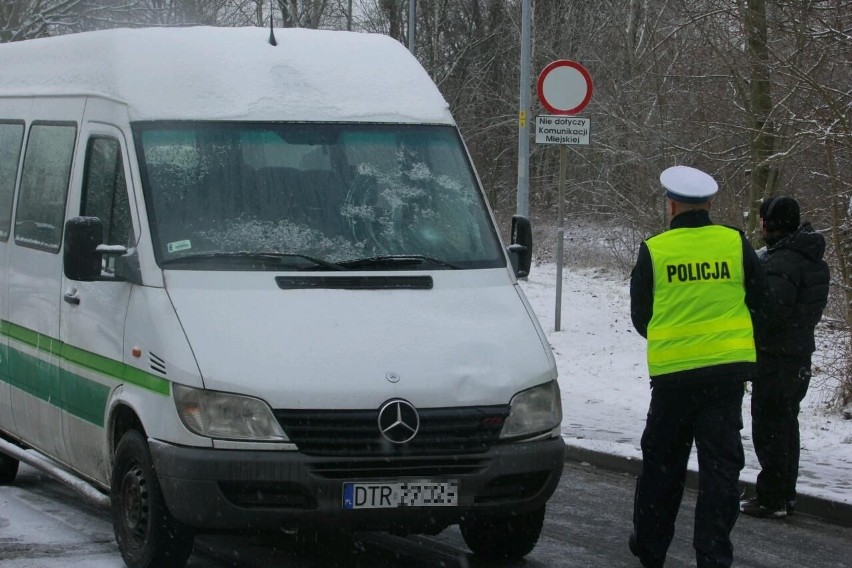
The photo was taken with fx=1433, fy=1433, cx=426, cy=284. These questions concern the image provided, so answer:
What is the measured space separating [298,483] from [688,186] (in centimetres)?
218

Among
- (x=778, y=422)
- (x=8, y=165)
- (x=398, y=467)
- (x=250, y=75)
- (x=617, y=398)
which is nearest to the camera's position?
(x=398, y=467)

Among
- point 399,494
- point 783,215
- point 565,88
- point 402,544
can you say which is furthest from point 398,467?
point 565,88

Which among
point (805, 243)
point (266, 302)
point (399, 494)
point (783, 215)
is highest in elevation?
point (783, 215)

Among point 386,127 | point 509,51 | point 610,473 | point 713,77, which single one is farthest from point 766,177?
point 509,51

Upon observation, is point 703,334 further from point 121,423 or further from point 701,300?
point 121,423

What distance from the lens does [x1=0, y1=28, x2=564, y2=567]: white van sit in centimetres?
577

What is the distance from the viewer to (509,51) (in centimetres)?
3697

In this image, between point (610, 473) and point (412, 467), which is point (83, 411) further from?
point (610, 473)

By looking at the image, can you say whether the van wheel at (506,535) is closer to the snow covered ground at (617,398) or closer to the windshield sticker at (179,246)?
the windshield sticker at (179,246)

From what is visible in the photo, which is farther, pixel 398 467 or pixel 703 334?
pixel 703 334

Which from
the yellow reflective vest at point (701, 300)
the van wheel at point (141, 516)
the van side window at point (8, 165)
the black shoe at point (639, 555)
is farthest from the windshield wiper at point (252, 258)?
the van side window at point (8, 165)

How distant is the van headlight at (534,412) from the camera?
19.8 feet

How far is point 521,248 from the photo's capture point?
7.37m

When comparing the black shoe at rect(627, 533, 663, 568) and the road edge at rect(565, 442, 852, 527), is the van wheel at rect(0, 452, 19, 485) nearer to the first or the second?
the road edge at rect(565, 442, 852, 527)
